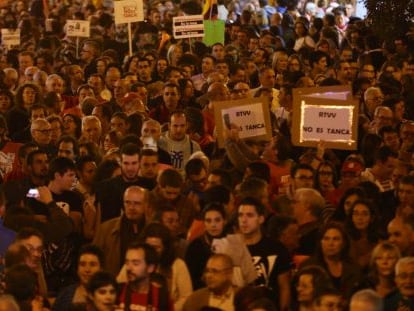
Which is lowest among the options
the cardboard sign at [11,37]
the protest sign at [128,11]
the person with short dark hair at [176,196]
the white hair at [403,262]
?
the white hair at [403,262]

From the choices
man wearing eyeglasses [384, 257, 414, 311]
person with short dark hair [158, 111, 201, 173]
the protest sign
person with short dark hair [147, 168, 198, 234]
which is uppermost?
the protest sign

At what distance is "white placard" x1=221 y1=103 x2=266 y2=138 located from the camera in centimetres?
1366

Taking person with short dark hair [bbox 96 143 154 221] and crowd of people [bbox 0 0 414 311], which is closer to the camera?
crowd of people [bbox 0 0 414 311]

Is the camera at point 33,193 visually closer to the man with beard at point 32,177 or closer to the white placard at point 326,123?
the man with beard at point 32,177

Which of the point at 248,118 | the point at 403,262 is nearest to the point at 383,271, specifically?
the point at 403,262

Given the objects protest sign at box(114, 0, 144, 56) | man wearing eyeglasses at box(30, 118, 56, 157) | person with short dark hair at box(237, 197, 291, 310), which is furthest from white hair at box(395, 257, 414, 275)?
protest sign at box(114, 0, 144, 56)

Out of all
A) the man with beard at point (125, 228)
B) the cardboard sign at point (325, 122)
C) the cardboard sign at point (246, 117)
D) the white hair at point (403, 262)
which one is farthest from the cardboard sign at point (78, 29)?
the white hair at point (403, 262)

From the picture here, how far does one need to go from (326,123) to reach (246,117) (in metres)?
0.93

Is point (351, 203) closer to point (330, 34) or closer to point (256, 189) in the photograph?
point (256, 189)

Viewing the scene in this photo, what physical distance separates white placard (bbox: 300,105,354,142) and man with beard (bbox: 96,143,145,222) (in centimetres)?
228

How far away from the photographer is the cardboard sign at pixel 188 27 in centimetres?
2048

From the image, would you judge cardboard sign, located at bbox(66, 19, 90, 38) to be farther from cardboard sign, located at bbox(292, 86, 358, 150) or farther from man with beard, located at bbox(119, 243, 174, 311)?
man with beard, located at bbox(119, 243, 174, 311)

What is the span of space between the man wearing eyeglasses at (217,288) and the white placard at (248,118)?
489 centimetres

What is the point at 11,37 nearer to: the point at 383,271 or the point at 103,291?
the point at 383,271
